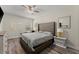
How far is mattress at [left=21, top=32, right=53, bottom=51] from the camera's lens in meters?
1.69

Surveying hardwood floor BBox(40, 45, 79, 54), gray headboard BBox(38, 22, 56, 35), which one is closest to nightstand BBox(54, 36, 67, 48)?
hardwood floor BBox(40, 45, 79, 54)

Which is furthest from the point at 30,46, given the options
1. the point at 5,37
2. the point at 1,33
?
the point at 1,33

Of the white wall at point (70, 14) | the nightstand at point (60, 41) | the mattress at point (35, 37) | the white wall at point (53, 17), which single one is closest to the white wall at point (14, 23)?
the white wall at point (53, 17)

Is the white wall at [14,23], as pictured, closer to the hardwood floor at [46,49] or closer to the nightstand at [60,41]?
the hardwood floor at [46,49]

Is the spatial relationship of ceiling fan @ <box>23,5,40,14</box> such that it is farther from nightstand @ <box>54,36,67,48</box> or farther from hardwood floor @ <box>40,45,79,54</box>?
hardwood floor @ <box>40,45,79,54</box>

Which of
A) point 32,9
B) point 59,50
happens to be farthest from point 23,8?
point 59,50

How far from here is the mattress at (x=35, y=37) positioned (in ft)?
5.54

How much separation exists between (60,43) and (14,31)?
1.02 metres

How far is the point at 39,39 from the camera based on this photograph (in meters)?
1.75
